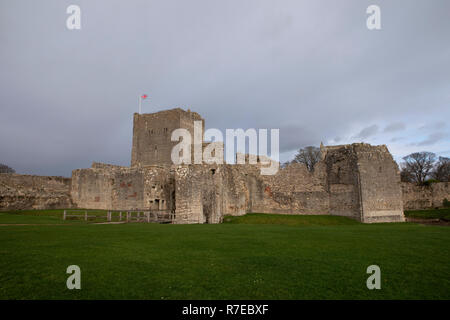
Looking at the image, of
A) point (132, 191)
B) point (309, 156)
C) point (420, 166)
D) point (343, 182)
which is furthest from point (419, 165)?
point (132, 191)

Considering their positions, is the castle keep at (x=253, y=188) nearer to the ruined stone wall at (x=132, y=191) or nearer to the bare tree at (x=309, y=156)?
the ruined stone wall at (x=132, y=191)

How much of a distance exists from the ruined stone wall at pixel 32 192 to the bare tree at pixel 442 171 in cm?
6033

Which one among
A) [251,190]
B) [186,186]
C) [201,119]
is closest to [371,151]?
[251,190]

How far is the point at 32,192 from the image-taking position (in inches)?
1014

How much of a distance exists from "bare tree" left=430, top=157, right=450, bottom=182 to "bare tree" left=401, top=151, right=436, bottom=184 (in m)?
1.08

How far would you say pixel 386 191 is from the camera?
21234mm

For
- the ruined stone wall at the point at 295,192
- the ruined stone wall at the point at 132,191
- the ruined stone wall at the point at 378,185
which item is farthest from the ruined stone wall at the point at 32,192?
the ruined stone wall at the point at 378,185

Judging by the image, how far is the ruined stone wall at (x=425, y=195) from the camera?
3137cm

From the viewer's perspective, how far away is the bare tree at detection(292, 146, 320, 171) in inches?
1886

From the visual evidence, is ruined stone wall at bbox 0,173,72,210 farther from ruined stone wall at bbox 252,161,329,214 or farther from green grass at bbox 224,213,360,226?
ruined stone wall at bbox 252,161,329,214

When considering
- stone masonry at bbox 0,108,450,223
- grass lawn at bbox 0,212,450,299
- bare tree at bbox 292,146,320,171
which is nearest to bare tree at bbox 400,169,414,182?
bare tree at bbox 292,146,320,171
